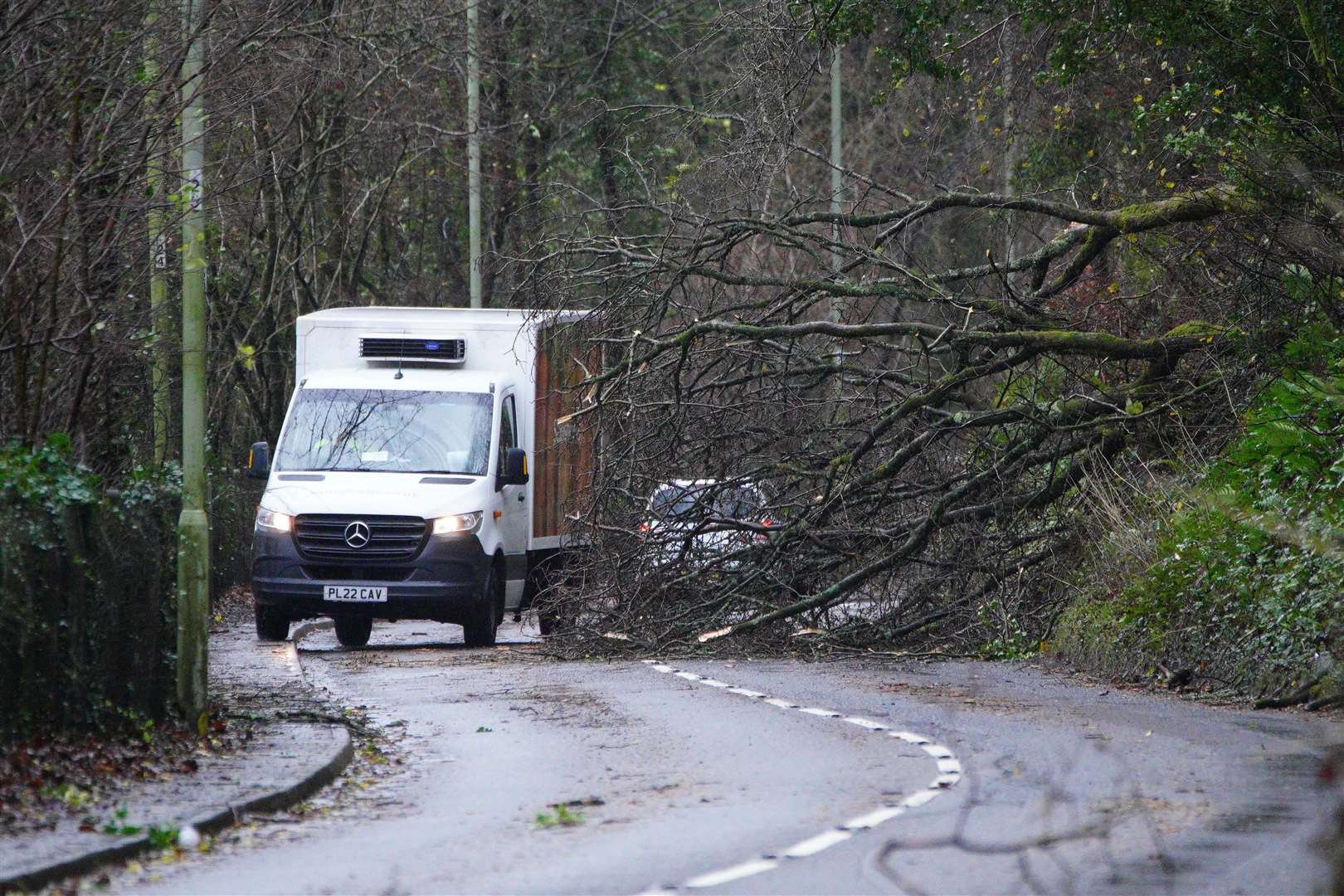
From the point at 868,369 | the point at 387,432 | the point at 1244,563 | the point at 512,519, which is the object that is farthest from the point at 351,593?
the point at 1244,563

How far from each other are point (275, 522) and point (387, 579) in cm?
131

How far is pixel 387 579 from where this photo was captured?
743 inches

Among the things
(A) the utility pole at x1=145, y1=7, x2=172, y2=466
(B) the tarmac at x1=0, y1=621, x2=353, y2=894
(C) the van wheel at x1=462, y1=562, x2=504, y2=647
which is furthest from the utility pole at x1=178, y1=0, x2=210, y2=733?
(C) the van wheel at x1=462, y1=562, x2=504, y2=647

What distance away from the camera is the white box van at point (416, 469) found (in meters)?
18.8

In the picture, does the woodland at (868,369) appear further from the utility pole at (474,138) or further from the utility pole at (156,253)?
the utility pole at (474,138)

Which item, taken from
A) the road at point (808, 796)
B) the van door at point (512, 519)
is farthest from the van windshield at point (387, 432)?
the road at point (808, 796)

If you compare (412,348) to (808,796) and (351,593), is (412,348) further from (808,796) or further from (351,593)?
(808,796)

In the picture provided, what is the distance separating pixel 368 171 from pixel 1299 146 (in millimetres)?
21073

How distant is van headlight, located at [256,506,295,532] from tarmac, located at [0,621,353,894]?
15.7 feet

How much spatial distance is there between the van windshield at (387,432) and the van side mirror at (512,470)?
23cm

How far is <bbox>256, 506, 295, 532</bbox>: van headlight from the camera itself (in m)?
19.0

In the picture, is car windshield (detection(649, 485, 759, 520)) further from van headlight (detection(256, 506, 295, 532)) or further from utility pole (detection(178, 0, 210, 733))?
utility pole (detection(178, 0, 210, 733))

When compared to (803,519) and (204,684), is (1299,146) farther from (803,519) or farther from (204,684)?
(204,684)

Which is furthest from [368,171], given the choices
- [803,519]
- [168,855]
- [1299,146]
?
[168,855]
